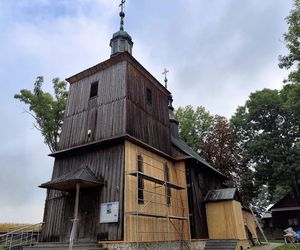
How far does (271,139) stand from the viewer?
28.7 m

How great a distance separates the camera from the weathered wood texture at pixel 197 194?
52.1 feet

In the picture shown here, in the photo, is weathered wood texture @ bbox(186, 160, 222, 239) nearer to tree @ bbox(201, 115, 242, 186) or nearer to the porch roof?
the porch roof

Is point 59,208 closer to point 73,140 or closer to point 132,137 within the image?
point 73,140

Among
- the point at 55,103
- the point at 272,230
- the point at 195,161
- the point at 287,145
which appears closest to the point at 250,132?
the point at 287,145

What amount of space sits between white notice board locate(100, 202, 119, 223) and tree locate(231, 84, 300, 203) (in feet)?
68.6

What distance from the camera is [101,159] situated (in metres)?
13.2

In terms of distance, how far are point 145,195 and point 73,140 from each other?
16.4ft

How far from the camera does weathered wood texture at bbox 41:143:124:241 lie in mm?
11603

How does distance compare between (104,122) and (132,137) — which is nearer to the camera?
(132,137)

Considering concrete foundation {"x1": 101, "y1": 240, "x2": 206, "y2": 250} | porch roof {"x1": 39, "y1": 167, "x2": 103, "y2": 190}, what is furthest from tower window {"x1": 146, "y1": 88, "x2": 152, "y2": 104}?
concrete foundation {"x1": 101, "y1": 240, "x2": 206, "y2": 250}

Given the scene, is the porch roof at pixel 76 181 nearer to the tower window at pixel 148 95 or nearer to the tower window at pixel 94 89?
the tower window at pixel 94 89

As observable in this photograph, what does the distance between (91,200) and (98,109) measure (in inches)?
193

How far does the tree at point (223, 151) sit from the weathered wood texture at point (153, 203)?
11.5m

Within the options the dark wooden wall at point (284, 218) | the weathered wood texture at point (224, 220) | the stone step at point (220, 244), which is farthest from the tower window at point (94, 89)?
the dark wooden wall at point (284, 218)
